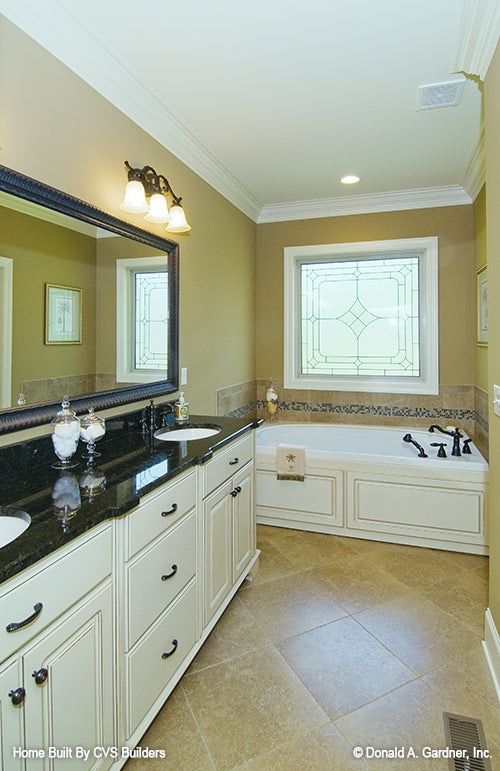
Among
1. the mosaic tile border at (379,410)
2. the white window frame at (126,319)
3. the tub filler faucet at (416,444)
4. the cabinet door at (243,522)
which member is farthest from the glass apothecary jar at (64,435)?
the mosaic tile border at (379,410)

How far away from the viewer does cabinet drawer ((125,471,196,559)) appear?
140 cm

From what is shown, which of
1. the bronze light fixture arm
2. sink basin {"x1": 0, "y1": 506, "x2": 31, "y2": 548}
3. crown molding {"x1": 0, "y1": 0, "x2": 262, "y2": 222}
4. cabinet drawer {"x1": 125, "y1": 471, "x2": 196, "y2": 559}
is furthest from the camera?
the bronze light fixture arm

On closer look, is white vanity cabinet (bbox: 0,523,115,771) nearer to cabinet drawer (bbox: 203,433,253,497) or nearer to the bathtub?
cabinet drawer (bbox: 203,433,253,497)

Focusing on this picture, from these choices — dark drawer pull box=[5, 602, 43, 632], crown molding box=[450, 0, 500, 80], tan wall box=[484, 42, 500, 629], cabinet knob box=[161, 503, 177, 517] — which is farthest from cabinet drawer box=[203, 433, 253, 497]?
crown molding box=[450, 0, 500, 80]

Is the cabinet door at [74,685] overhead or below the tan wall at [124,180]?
below

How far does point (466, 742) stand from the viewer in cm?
157

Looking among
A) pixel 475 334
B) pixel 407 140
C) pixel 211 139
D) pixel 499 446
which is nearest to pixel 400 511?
pixel 499 446

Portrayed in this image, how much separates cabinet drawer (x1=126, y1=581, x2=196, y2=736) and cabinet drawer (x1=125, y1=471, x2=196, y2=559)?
0.34 m

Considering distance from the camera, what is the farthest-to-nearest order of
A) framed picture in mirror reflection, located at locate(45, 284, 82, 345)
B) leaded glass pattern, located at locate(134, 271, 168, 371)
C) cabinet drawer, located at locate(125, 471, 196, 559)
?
leaded glass pattern, located at locate(134, 271, 168, 371) < framed picture in mirror reflection, located at locate(45, 284, 82, 345) < cabinet drawer, located at locate(125, 471, 196, 559)

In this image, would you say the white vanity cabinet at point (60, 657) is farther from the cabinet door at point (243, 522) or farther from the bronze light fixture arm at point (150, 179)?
the bronze light fixture arm at point (150, 179)

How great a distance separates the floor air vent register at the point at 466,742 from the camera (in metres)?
1.48

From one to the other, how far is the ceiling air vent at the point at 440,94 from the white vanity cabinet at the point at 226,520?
2.09 meters

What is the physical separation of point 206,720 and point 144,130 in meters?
2.78

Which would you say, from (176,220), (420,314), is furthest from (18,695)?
(420,314)
